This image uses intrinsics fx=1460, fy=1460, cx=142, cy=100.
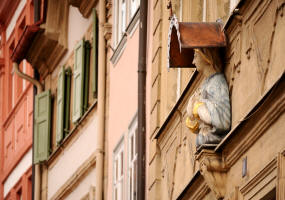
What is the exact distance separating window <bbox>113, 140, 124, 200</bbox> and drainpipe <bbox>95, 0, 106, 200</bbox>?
88 centimetres

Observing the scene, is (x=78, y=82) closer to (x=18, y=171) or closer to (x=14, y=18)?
(x=18, y=171)

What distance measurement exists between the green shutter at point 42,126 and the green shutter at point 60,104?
89 cm

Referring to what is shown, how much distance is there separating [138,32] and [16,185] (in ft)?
45.2

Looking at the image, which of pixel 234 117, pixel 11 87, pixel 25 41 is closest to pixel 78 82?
pixel 25 41

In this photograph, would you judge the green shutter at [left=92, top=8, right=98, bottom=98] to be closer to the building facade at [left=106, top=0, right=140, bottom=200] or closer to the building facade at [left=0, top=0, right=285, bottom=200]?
the building facade at [left=0, top=0, right=285, bottom=200]

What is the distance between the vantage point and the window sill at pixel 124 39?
21.4 metres

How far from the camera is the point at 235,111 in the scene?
45.2 ft

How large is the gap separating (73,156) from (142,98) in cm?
759

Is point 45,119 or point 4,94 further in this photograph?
point 4,94

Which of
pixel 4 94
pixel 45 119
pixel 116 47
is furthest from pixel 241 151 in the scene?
pixel 4 94

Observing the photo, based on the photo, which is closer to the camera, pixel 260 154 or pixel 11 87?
pixel 260 154

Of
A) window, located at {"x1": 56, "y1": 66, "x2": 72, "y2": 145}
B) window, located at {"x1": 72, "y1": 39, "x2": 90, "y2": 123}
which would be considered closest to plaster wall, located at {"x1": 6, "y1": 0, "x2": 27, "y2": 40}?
window, located at {"x1": 56, "y1": 66, "x2": 72, "y2": 145}

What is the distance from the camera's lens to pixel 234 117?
45.3ft

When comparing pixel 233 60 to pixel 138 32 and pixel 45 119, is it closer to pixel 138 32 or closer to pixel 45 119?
pixel 138 32
